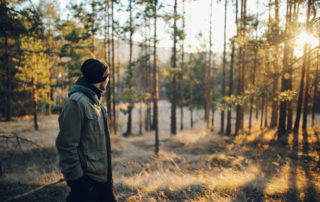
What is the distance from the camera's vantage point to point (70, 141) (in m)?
1.82

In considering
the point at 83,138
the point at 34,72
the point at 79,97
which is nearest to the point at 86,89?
the point at 79,97

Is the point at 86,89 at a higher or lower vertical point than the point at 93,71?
lower

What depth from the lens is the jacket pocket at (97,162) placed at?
2.01 meters

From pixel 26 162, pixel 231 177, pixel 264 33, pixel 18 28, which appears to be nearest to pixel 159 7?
pixel 264 33

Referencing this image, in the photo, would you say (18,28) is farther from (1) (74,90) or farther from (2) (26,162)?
(2) (26,162)

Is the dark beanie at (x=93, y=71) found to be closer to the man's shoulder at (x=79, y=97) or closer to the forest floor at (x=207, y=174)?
the man's shoulder at (x=79, y=97)

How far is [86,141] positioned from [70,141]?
8.5 inches

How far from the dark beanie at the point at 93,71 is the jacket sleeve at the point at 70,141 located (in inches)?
16.3

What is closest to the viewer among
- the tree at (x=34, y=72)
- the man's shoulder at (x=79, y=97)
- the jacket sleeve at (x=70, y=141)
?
the jacket sleeve at (x=70, y=141)

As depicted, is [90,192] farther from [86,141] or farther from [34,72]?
[34,72]

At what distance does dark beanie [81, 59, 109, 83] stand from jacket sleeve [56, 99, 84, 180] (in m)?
0.41

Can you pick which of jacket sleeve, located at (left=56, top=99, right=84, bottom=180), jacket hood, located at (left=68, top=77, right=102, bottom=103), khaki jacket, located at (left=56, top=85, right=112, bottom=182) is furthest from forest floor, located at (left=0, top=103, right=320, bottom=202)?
jacket hood, located at (left=68, top=77, right=102, bottom=103)

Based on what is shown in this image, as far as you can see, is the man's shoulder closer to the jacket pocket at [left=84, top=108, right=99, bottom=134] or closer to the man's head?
the jacket pocket at [left=84, top=108, right=99, bottom=134]

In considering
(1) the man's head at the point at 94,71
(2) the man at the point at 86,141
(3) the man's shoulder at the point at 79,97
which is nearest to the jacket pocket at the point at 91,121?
(2) the man at the point at 86,141
